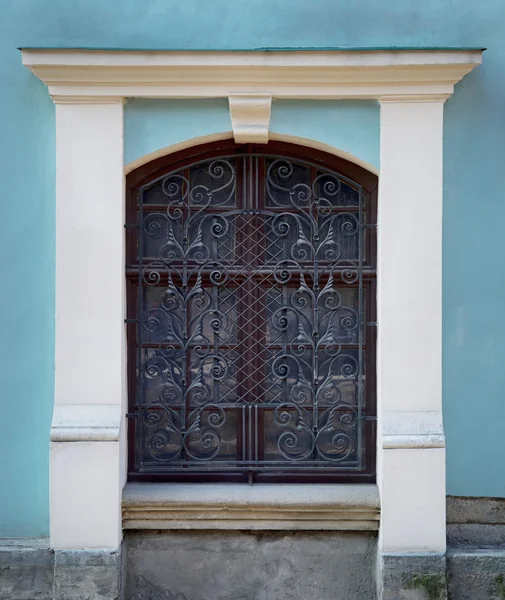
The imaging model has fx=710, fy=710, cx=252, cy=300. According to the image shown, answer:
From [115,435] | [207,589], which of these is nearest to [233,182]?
[115,435]

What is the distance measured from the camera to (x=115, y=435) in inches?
167

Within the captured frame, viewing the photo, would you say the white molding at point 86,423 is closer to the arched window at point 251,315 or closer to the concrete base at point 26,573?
the arched window at point 251,315

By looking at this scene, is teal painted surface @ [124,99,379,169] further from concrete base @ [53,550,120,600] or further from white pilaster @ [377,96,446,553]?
concrete base @ [53,550,120,600]

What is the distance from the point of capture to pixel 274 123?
14.3 feet

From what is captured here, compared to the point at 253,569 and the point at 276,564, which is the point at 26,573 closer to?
the point at 253,569

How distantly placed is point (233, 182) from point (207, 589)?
2549 millimetres

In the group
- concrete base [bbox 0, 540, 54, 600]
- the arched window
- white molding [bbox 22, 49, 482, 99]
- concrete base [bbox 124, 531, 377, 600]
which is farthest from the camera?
the arched window

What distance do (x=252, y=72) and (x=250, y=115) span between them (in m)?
0.25

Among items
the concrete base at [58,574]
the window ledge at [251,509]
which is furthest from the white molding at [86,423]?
the concrete base at [58,574]

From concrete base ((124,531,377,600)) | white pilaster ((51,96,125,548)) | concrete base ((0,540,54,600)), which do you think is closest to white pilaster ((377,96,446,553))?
concrete base ((124,531,377,600))

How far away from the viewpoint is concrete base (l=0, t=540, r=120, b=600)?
13.8ft

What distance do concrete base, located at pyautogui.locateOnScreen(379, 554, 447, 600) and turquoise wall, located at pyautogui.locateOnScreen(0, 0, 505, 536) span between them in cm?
48

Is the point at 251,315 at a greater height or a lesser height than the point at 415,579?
greater

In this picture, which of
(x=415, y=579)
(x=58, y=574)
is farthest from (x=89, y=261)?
(x=415, y=579)
